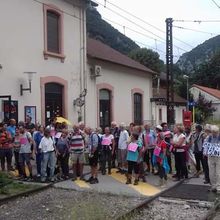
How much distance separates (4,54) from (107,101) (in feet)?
30.2

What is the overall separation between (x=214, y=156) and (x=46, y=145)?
4795 mm

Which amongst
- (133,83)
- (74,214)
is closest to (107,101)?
(133,83)

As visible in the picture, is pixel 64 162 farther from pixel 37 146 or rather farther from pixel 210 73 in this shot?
pixel 210 73

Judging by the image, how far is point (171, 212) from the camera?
10.9 meters

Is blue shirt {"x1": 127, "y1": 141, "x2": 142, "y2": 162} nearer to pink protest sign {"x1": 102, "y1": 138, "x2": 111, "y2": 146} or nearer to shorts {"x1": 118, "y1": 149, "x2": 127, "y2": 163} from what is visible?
pink protest sign {"x1": 102, "y1": 138, "x2": 111, "y2": 146}

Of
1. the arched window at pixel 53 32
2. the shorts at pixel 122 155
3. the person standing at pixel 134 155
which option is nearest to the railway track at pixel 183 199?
the person standing at pixel 134 155

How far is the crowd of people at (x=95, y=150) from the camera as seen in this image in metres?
14.1

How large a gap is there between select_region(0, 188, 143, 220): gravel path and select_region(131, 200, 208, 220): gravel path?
48 cm

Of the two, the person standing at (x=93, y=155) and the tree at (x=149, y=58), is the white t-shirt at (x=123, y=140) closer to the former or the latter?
the person standing at (x=93, y=155)

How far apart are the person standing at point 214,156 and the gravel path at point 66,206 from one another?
2.09 metres

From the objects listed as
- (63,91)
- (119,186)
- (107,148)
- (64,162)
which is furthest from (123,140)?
(63,91)

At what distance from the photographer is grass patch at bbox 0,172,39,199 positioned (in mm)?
12585

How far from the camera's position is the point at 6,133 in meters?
15.0

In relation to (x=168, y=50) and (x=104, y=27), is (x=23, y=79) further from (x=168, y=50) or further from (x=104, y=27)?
(x=104, y=27)
